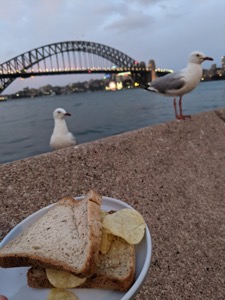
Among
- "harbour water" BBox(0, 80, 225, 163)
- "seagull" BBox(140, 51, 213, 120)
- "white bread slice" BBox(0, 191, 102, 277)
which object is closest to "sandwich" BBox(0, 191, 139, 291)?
"white bread slice" BBox(0, 191, 102, 277)

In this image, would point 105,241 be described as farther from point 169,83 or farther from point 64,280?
point 169,83

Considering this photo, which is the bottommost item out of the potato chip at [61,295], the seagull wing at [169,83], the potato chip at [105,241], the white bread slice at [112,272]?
the potato chip at [61,295]

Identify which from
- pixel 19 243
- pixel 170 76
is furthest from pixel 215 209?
pixel 170 76

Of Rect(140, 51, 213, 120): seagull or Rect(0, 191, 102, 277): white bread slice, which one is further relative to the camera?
Rect(140, 51, 213, 120): seagull

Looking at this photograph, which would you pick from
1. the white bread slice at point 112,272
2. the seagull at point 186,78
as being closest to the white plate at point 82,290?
the white bread slice at point 112,272

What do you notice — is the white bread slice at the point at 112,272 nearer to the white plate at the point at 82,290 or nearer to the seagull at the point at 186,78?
the white plate at the point at 82,290

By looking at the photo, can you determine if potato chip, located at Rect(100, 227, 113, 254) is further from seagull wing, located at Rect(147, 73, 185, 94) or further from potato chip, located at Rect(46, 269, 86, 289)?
seagull wing, located at Rect(147, 73, 185, 94)

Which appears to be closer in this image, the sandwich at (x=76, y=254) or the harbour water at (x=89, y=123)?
the sandwich at (x=76, y=254)
